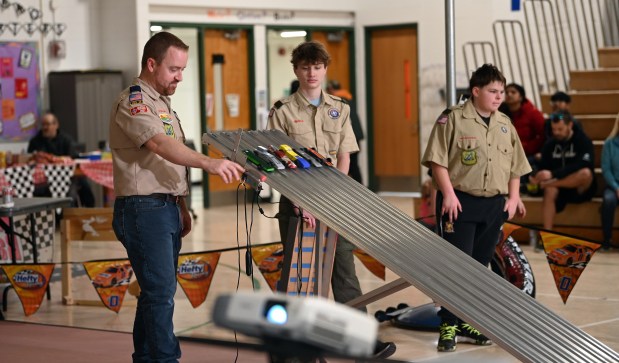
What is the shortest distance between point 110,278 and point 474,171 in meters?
2.59

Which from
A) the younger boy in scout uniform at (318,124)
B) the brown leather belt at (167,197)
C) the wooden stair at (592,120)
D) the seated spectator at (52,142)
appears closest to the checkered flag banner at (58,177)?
the seated spectator at (52,142)

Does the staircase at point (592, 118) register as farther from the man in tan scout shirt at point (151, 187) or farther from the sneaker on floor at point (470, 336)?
the man in tan scout shirt at point (151, 187)

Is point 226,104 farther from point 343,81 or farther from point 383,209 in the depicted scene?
point 383,209

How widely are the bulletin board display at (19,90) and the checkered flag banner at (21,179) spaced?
2.35m

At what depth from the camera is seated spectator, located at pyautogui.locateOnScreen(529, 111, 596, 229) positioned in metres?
10.2

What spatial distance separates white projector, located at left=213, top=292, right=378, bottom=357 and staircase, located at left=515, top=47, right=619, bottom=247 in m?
8.42

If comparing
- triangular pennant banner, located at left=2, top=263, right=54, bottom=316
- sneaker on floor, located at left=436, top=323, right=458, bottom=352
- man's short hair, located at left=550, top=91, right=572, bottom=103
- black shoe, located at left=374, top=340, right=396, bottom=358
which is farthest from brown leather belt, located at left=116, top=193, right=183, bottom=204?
man's short hair, located at left=550, top=91, right=572, bottom=103

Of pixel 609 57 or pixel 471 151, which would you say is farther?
pixel 609 57

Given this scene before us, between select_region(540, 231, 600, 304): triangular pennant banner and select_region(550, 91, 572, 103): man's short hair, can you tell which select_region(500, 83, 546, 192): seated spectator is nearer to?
select_region(550, 91, 572, 103): man's short hair

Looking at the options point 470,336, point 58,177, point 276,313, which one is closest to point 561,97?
point 58,177

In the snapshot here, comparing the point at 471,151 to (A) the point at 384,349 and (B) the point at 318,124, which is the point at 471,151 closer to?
(B) the point at 318,124

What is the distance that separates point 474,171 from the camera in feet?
18.9

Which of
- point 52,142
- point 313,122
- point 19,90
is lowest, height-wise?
point 52,142

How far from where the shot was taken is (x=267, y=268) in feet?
21.8
